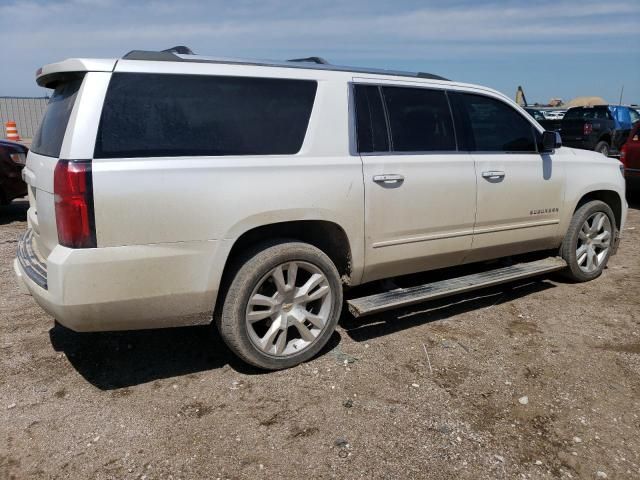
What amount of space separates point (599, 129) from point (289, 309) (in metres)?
13.6

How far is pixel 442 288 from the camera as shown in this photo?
13.8ft

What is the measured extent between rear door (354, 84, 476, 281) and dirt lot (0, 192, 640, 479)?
2.13 ft

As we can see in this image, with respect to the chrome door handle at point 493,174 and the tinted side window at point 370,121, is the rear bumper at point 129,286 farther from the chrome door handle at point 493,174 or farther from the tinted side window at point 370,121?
the chrome door handle at point 493,174

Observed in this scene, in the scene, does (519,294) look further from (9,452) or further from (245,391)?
(9,452)

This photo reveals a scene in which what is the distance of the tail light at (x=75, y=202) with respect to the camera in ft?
9.07

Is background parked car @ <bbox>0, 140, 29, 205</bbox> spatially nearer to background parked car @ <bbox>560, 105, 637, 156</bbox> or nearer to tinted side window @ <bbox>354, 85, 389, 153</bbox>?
tinted side window @ <bbox>354, 85, 389, 153</bbox>

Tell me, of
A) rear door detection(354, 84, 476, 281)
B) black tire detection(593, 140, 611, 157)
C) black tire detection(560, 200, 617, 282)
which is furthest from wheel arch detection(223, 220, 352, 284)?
black tire detection(593, 140, 611, 157)

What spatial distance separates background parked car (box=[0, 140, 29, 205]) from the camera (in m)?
7.61

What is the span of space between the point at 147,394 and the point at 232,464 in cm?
90

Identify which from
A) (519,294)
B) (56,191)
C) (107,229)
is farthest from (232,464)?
(519,294)

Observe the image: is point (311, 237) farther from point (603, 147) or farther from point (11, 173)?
point (603, 147)

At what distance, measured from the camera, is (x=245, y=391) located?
3.36m

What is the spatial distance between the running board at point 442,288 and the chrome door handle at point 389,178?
2.71 feet

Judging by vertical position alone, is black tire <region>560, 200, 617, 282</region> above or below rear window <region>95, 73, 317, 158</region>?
below
